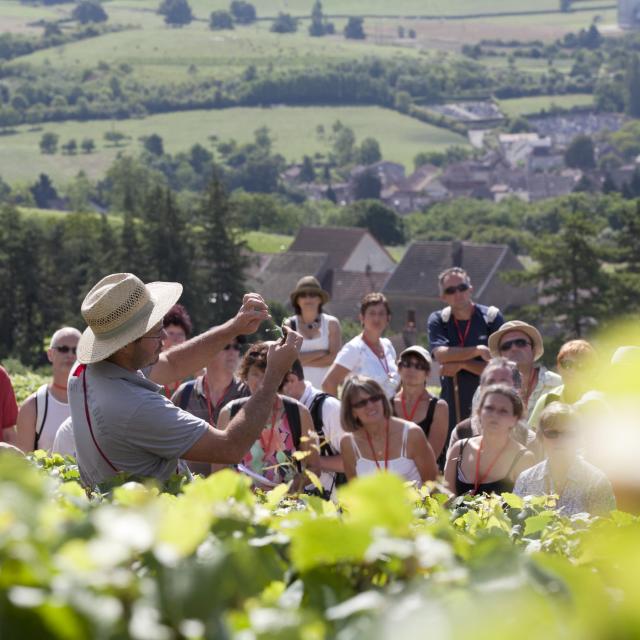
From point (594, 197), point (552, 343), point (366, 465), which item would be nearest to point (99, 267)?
point (552, 343)

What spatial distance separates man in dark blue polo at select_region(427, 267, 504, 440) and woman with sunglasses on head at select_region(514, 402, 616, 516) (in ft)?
9.75

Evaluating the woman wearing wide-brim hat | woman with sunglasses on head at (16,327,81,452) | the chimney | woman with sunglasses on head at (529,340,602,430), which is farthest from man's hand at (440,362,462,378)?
the chimney

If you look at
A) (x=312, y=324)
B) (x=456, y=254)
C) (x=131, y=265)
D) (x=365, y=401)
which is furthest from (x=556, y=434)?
(x=456, y=254)

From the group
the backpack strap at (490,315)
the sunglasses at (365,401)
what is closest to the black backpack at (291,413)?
the sunglasses at (365,401)

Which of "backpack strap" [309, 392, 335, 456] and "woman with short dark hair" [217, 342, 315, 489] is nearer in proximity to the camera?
"woman with short dark hair" [217, 342, 315, 489]

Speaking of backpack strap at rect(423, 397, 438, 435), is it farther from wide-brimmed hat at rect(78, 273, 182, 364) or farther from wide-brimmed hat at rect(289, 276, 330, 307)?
wide-brimmed hat at rect(78, 273, 182, 364)

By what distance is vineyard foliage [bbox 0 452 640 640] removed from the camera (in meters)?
1.77

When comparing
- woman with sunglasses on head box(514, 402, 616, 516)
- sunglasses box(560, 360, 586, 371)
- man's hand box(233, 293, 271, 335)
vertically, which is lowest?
sunglasses box(560, 360, 586, 371)

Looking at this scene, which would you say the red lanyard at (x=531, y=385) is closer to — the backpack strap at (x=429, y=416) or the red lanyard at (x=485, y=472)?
the backpack strap at (x=429, y=416)

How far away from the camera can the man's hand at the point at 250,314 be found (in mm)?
5285

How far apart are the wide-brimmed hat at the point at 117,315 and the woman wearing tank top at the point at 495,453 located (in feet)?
8.03

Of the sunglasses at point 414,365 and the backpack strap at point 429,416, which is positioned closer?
the backpack strap at point 429,416

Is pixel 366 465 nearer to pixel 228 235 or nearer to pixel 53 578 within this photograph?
pixel 53 578

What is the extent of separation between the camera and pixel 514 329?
8477mm
